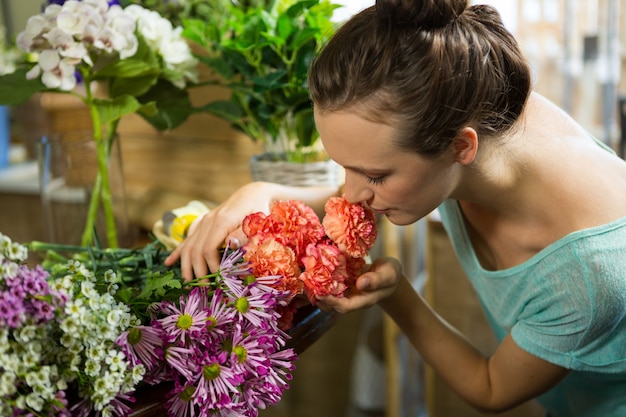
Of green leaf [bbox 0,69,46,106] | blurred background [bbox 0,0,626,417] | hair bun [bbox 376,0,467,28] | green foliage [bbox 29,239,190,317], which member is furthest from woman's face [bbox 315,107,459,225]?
blurred background [bbox 0,0,626,417]

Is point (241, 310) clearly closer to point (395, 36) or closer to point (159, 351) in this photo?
point (159, 351)

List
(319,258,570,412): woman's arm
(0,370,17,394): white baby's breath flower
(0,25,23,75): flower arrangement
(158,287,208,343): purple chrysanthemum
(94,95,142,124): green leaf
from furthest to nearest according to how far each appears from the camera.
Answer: (0,25,23,75): flower arrangement < (94,95,142,124): green leaf < (319,258,570,412): woman's arm < (158,287,208,343): purple chrysanthemum < (0,370,17,394): white baby's breath flower

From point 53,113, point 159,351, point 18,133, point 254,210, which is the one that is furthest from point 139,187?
point 18,133

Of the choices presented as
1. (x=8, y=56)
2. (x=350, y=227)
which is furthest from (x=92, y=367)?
(x=8, y=56)

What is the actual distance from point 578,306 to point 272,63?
24.9 inches

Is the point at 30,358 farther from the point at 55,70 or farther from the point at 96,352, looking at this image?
the point at 55,70

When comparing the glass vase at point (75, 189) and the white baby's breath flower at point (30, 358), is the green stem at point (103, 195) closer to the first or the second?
the glass vase at point (75, 189)

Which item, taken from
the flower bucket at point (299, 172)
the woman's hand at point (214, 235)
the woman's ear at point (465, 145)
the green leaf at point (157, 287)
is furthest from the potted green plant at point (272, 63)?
the green leaf at point (157, 287)

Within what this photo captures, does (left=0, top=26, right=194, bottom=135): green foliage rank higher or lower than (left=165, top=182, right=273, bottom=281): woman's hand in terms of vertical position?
higher

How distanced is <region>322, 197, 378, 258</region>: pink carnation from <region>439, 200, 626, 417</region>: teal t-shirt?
0.95 feet

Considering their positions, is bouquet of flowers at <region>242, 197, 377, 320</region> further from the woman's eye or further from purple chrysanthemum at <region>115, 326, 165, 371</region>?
purple chrysanthemum at <region>115, 326, 165, 371</region>

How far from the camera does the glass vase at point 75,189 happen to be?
134cm

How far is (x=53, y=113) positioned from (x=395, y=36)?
1296 mm

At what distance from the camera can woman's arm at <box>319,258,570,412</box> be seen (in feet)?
3.57
